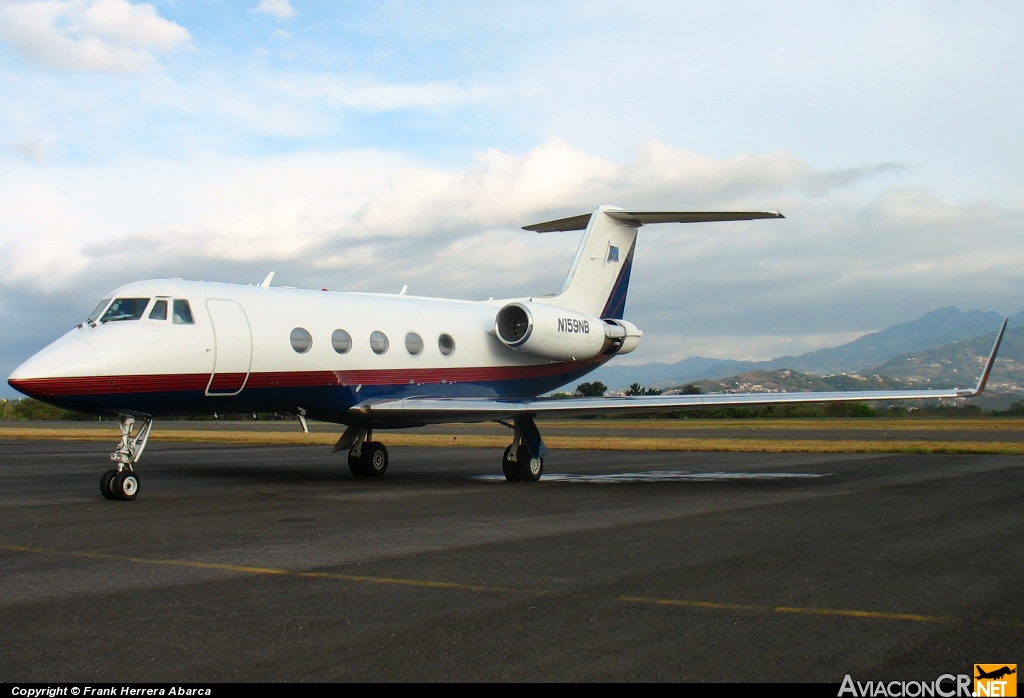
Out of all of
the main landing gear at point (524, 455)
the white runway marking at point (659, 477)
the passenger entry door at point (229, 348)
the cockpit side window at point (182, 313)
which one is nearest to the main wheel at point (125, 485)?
the passenger entry door at point (229, 348)

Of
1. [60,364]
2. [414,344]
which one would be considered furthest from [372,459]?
[60,364]

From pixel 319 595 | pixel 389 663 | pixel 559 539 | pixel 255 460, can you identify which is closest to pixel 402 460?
pixel 255 460

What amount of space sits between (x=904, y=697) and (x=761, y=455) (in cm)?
2119

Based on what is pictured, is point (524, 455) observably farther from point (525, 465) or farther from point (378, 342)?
point (378, 342)

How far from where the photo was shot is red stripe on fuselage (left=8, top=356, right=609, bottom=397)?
41.5 ft

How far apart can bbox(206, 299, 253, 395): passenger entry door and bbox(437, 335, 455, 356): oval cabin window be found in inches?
178

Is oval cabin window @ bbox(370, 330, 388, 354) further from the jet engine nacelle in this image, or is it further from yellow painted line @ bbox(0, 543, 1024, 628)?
yellow painted line @ bbox(0, 543, 1024, 628)

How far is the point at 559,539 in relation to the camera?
974 cm

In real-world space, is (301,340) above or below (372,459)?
above

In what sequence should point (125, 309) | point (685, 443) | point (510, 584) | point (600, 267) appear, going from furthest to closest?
point (685, 443)
point (600, 267)
point (125, 309)
point (510, 584)

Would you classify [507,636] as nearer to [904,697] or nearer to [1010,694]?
[904,697]

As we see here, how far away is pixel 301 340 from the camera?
52.3 ft

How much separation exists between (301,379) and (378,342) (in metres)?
1.96

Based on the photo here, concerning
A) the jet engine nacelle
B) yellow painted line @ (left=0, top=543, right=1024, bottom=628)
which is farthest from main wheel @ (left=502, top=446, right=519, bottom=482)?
yellow painted line @ (left=0, top=543, right=1024, bottom=628)
